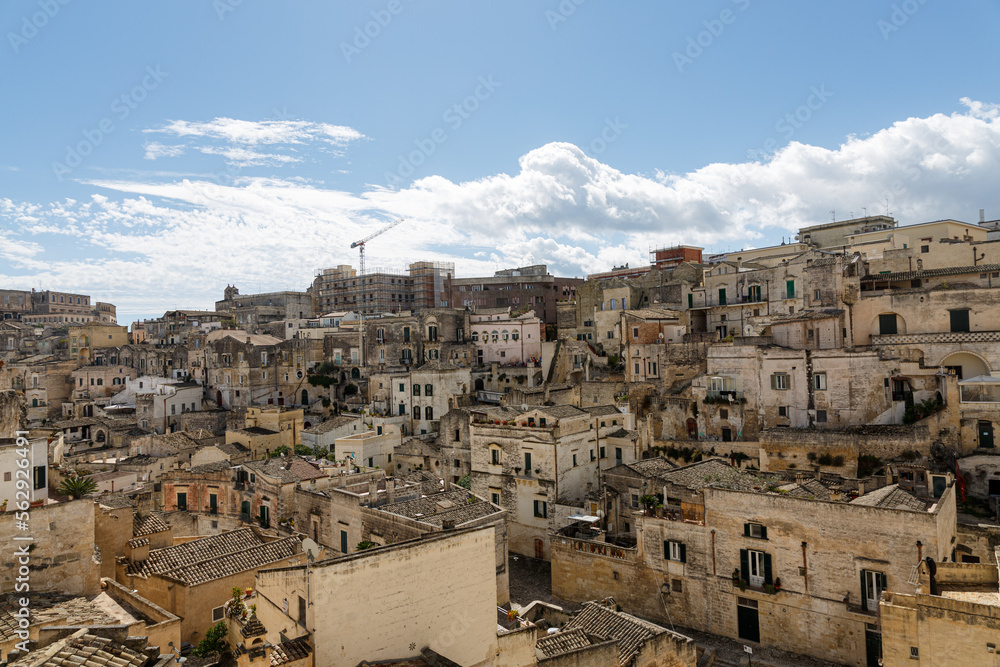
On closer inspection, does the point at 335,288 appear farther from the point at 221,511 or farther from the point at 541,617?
the point at 541,617

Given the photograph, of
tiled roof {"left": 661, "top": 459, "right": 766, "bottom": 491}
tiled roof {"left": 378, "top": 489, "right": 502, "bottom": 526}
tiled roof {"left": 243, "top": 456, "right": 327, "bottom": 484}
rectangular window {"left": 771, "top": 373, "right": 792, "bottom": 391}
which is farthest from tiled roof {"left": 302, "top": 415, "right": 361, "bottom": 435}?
rectangular window {"left": 771, "top": 373, "right": 792, "bottom": 391}

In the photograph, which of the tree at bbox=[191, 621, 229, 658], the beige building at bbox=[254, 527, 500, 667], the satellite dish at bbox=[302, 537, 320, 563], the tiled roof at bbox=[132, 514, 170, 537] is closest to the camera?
the beige building at bbox=[254, 527, 500, 667]

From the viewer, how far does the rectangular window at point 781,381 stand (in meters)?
37.0

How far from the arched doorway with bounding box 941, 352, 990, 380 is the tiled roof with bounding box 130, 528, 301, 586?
36.2 metres

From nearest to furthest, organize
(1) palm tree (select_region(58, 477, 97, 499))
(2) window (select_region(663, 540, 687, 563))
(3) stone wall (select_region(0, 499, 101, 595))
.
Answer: (3) stone wall (select_region(0, 499, 101, 595)), (1) palm tree (select_region(58, 477, 97, 499)), (2) window (select_region(663, 540, 687, 563))

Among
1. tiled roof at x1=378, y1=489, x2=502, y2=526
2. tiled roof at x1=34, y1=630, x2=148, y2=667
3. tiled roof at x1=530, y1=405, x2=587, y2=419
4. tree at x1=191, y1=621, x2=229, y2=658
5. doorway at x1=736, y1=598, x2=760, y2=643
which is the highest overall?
tiled roof at x1=530, y1=405, x2=587, y2=419

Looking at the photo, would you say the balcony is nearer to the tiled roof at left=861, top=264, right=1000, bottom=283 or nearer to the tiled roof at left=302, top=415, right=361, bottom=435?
the tiled roof at left=861, top=264, right=1000, bottom=283

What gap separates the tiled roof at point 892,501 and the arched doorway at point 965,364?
16983 mm

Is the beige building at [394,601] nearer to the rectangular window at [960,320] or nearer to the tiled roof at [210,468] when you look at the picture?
the tiled roof at [210,468]

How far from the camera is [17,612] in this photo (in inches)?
574

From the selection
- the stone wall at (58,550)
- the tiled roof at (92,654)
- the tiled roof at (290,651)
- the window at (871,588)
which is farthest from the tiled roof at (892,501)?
the stone wall at (58,550)

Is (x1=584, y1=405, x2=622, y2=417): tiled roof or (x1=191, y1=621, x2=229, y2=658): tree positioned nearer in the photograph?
(x1=191, y1=621, x2=229, y2=658): tree

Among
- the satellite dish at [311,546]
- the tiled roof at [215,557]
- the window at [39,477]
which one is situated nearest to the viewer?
the window at [39,477]

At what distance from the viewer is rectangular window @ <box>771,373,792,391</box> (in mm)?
36966
